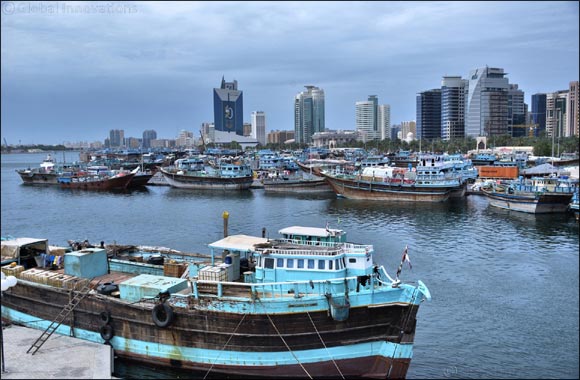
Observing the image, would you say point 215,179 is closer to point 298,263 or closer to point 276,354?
point 298,263

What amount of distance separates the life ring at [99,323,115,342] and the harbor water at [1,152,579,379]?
1110 millimetres

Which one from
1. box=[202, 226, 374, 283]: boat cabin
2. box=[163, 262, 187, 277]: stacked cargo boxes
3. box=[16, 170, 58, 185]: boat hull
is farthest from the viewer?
box=[16, 170, 58, 185]: boat hull

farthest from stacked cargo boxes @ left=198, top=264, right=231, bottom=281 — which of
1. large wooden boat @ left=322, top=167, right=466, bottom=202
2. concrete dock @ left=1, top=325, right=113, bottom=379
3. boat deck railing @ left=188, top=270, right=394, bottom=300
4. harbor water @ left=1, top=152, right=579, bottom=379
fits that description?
large wooden boat @ left=322, top=167, right=466, bottom=202

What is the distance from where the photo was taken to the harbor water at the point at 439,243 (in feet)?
72.4

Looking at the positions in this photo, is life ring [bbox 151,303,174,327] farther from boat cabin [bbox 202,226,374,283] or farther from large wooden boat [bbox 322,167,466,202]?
large wooden boat [bbox 322,167,466,202]

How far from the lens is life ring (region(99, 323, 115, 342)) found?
21.0 m

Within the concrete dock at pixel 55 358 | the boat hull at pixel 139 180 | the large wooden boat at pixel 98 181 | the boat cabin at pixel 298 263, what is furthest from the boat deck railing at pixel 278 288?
the boat hull at pixel 139 180

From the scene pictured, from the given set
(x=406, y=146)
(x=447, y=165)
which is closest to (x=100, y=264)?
(x=447, y=165)

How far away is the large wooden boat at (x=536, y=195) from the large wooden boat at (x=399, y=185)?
20.5 feet

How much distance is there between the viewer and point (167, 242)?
44125 millimetres

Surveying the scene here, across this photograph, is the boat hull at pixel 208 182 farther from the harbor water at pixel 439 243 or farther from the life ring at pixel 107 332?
the life ring at pixel 107 332

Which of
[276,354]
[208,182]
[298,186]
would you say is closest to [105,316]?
[276,354]

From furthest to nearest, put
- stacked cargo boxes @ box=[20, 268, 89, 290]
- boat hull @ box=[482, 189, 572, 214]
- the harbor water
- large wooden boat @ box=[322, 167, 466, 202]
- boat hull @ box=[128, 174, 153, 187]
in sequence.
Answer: boat hull @ box=[128, 174, 153, 187], large wooden boat @ box=[322, 167, 466, 202], boat hull @ box=[482, 189, 572, 214], the harbor water, stacked cargo boxes @ box=[20, 268, 89, 290]

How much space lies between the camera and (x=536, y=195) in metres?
56.9
